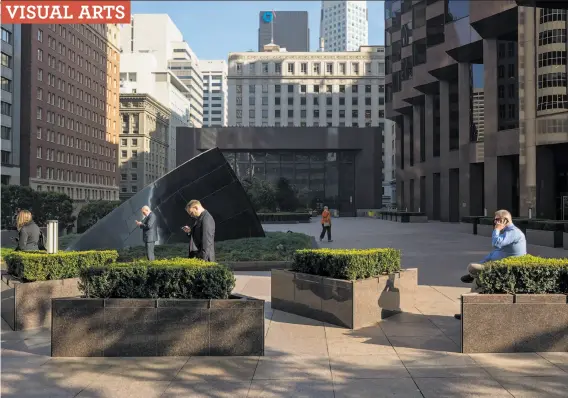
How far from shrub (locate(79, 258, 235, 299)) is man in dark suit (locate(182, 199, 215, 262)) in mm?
1583

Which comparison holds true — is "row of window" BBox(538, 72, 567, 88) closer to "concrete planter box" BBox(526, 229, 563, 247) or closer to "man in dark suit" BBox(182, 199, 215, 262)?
"concrete planter box" BBox(526, 229, 563, 247)

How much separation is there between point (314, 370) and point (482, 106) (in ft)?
131

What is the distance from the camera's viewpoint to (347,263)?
783 centimetres

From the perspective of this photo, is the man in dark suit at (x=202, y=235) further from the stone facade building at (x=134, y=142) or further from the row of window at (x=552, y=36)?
the stone facade building at (x=134, y=142)

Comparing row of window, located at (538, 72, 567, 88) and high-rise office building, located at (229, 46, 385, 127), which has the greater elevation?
high-rise office building, located at (229, 46, 385, 127)

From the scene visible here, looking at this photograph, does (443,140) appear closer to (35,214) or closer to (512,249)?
(35,214)

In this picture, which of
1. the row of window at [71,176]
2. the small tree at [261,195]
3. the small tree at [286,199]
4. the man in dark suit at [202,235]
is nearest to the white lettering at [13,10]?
the man in dark suit at [202,235]

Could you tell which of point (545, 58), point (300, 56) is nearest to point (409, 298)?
point (545, 58)

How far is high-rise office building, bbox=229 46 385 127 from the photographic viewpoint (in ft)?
431

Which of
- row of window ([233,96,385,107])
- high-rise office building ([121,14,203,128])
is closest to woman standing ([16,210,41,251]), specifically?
row of window ([233,96,385,107])

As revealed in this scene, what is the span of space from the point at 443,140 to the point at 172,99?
4933 inches

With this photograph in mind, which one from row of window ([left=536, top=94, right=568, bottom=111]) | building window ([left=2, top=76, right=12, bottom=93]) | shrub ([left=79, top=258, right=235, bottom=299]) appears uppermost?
building window ([left=2, top=76, right=12, bottom=93])

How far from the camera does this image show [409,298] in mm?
9188

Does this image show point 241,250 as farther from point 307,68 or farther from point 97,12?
point 307,68
